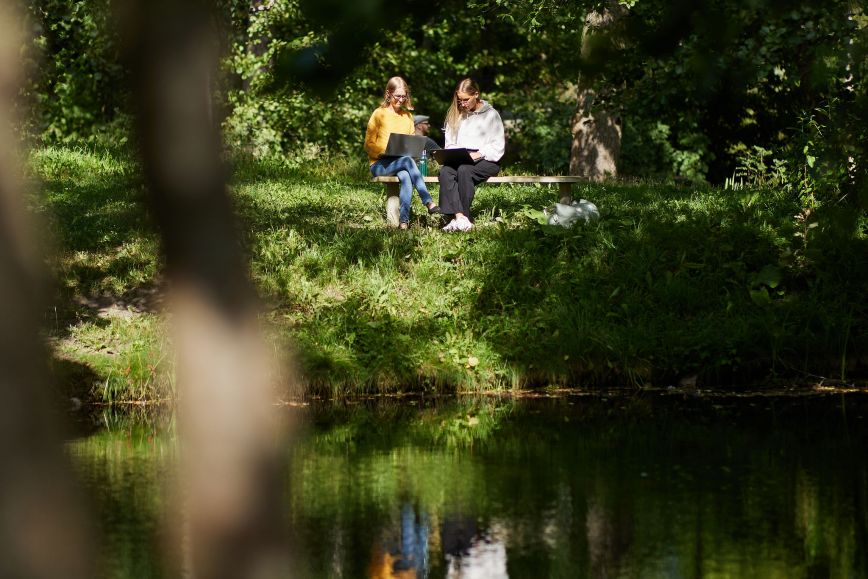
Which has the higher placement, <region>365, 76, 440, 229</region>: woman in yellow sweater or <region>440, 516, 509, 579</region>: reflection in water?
<region>365, 76, 440, 229</region>: woman in yellow sweater

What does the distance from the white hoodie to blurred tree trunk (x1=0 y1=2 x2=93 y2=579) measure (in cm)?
1212

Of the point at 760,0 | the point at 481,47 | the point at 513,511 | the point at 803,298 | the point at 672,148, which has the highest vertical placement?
the point at 481,47

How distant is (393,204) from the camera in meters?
14.4

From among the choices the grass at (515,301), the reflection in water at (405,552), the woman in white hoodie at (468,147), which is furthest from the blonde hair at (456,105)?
the reflection in water at (405,552)

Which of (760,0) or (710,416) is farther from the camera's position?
(710,416)

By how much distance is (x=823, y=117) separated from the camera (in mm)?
13859

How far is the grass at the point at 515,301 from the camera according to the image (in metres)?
11.3

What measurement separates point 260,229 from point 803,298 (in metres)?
5.05

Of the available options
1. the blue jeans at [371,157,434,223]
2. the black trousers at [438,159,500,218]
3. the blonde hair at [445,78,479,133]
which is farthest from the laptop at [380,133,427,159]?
the black trousers at [438,159,500,218]

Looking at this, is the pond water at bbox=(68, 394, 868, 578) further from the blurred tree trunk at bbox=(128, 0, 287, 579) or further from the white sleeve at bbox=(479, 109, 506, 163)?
the blurred tree trunk at bbox=(128, 0, 287, 579)

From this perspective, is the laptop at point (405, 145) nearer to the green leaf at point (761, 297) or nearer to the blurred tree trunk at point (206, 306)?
the green leaf at point (761, 297)

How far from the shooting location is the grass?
11336 millimetres

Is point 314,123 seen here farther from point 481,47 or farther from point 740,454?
point 740,454

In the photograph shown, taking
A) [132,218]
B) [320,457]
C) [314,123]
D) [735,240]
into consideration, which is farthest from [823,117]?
[132,218]
